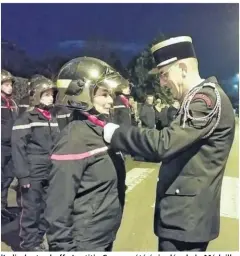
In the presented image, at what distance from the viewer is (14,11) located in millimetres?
1452

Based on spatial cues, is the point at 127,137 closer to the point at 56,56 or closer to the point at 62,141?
the point at 62,141

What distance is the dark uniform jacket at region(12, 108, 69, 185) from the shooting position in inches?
65.1

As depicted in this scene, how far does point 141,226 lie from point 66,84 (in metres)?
0.61

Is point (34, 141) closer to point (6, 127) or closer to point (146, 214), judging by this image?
point (6, 127)

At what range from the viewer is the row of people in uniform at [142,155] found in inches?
42.8

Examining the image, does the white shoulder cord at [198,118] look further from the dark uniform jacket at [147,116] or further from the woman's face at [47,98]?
the woman's face at [47,98]

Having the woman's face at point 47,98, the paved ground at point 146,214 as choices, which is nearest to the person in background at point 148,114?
the paved ground at point 146,214

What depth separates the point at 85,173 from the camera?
1.13m

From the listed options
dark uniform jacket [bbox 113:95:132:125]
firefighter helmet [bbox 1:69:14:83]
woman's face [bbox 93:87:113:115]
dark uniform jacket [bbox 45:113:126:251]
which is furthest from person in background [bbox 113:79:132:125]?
→ firefighter helmet [bbox 1:69:14:83]

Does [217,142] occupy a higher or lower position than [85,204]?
higher

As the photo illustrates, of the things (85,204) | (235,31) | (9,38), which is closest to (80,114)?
(85,204)

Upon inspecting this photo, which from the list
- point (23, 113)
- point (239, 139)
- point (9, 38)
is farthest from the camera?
point (23, 113)

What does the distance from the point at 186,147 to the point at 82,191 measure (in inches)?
11.6

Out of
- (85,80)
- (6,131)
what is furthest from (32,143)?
(85,80)
